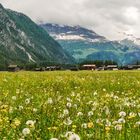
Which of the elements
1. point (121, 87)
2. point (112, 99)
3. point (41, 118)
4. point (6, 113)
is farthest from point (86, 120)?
point (121, 87)

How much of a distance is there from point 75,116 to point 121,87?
455 inches

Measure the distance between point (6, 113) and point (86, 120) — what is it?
1.75m

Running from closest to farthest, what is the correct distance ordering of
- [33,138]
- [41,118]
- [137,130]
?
[33,138] < [137,130] < [41,118]

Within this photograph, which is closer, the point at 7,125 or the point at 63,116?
the point at 7,125

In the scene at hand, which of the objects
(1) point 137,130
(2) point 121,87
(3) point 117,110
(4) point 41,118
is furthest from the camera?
(2) point 121,87

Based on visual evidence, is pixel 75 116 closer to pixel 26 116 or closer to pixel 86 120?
pixel 86 120

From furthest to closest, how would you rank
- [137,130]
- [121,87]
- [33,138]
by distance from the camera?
[121,87] → [137,130] → [33,138]

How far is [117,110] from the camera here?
10688 millimetres

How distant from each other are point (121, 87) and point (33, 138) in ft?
46.6

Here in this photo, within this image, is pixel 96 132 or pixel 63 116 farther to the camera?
pixel 63 116

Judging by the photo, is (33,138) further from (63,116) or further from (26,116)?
(26,116)

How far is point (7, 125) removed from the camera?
761 cm

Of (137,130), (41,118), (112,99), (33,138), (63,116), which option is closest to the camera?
(33,138)

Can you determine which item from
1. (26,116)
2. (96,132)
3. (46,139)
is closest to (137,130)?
(96,132)
